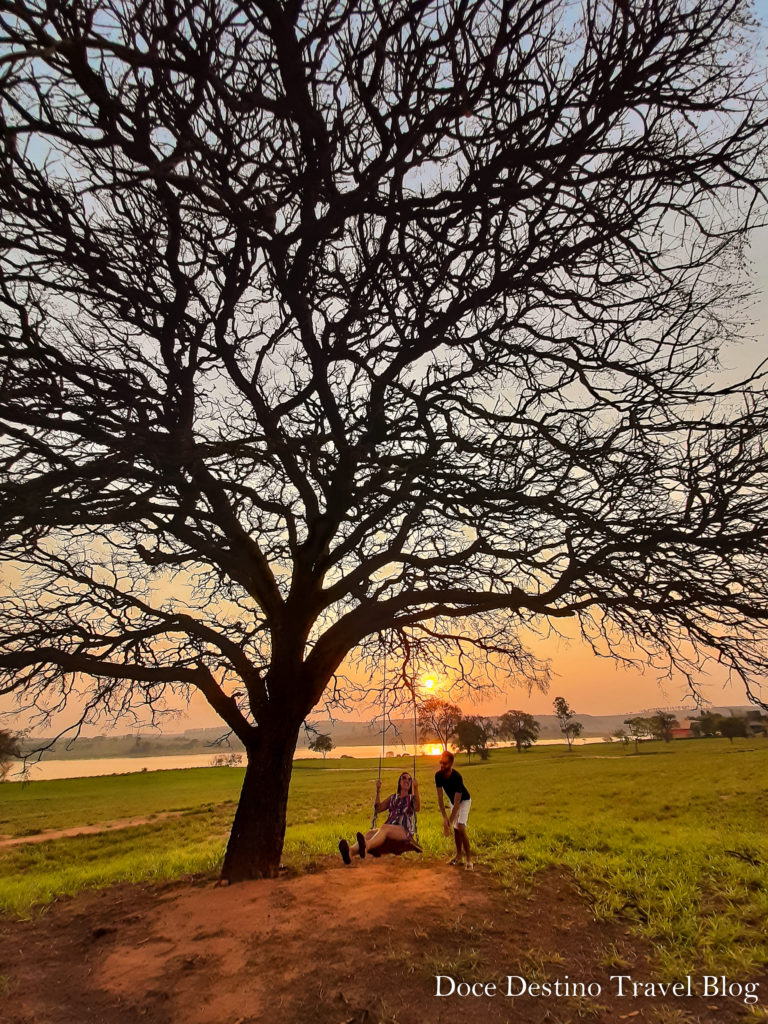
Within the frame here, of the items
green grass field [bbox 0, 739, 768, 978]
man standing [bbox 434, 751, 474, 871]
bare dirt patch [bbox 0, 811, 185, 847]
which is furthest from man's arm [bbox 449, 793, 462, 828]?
bare dirt patch [bbox 0, 811, 185, 847]

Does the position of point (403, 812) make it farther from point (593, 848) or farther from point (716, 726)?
point (716, 726)

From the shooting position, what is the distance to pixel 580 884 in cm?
744

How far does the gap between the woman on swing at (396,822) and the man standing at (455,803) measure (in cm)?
45

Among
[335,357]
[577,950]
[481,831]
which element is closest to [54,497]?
[335,357]

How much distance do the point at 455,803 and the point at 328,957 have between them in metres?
3.47

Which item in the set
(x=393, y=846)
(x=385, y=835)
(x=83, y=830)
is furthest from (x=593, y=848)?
(x=83, y=830)

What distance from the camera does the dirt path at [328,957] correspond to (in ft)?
14.5

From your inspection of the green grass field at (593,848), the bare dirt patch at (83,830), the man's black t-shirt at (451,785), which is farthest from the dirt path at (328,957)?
the bare dirt patch at (83,830)

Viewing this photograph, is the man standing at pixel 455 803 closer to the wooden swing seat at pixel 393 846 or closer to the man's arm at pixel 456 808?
the man's arm at pixel 456 808

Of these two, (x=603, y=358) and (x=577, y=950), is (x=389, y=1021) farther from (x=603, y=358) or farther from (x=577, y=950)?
(x=603, y=358)

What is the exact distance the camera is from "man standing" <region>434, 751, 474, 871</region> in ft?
26.9

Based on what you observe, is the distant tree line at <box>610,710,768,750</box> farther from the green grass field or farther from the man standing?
the man standing

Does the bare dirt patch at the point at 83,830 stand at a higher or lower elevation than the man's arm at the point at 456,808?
lower

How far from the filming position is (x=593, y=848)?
10000 millimetres
